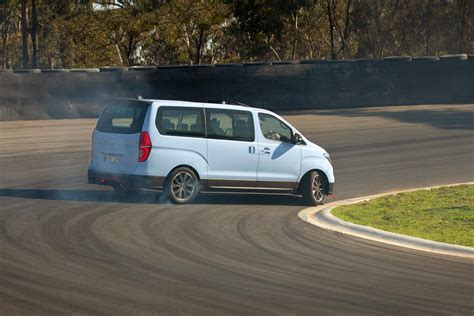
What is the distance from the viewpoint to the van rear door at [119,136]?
14.9 m

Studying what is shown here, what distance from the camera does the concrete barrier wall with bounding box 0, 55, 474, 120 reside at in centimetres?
3097

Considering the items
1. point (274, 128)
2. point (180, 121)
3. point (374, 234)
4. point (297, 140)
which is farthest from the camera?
point (297, 140)

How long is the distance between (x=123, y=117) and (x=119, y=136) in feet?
1.13

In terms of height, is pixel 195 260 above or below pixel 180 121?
below

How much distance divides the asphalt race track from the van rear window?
A: 1.17m

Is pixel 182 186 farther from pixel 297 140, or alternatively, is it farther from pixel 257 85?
pixel 257 85

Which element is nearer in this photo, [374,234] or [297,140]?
[374,234]

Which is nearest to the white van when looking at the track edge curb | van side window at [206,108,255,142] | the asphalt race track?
van side window at [206,108,255,142]

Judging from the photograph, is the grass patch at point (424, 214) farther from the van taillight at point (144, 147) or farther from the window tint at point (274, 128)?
the van taillight at point (144, 147)

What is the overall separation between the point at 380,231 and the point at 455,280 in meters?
3.21

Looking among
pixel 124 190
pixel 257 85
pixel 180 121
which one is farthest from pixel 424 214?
pixel 257 85

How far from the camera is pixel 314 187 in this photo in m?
16.5

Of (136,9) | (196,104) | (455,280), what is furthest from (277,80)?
(136,9)

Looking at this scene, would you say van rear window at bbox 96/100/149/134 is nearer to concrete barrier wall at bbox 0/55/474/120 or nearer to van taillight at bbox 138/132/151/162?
van taillight at bbox 138/132/151/162
